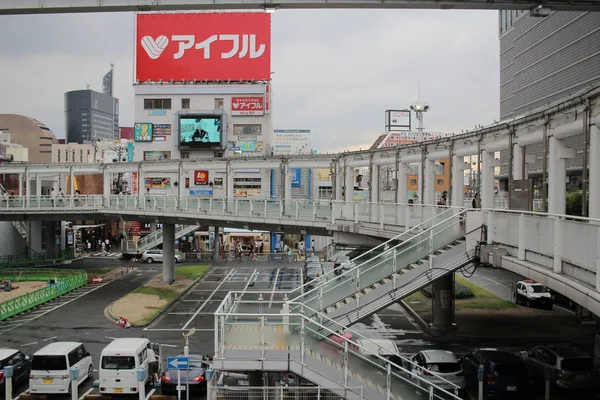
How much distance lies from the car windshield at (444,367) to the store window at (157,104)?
179 ft

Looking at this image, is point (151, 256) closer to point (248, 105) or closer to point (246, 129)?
point (246, 129)

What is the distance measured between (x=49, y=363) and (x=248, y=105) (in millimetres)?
50621

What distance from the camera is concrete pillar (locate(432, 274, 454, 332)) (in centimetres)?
2403

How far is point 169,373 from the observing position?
1631 centimetres

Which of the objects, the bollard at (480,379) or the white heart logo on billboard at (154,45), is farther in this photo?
the white heart logo on billboard at (154,45)

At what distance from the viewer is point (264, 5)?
1648 cm

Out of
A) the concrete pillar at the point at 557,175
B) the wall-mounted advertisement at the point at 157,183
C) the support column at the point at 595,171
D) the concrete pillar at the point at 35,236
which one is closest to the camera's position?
the support column at the point at 595,171

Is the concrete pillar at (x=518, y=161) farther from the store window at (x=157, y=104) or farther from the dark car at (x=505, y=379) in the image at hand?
the store window at (x=157, y=104)

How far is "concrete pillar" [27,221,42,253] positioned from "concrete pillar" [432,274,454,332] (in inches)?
1548

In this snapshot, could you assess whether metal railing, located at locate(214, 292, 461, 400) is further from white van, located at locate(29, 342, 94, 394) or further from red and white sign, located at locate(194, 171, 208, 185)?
red and white sign, located at locate(194, 171, 208, 185)

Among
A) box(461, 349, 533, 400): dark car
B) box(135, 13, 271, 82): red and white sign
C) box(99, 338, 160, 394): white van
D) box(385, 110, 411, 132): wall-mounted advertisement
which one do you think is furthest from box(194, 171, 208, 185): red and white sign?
box(385, 110, 411, 132): wall-mounted advertisement

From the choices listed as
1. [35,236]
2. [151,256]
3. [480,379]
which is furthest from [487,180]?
[35,236]

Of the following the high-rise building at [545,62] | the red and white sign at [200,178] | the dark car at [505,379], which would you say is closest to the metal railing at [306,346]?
the dark car at [505,379]

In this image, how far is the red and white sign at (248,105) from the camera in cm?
6388
